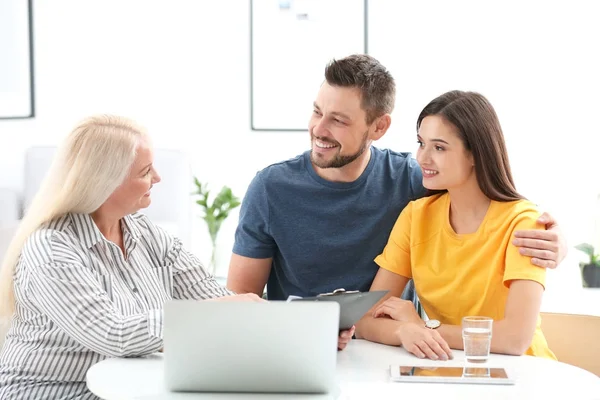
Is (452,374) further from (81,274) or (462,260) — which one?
(81,274)

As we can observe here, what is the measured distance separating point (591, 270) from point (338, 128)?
6.36 feet

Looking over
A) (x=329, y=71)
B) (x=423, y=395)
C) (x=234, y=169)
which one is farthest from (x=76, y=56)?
(x=423, y=395)

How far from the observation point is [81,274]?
1808mm

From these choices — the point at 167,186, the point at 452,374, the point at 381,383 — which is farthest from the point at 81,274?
the point at 167,186

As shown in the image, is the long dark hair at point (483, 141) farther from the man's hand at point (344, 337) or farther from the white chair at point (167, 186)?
the white chair at point (167, 186)

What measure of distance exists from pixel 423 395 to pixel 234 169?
298cm

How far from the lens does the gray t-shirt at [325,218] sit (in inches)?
100

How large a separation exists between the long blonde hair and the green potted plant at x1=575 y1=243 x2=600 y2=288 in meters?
2.64

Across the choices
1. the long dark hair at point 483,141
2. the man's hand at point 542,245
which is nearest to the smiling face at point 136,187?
the long dark hair at point 483,141

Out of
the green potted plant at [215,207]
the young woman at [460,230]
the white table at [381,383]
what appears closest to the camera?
the white table at [381,383]

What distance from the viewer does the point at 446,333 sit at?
196 cm

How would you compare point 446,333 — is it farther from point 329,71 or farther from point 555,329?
point 329,71

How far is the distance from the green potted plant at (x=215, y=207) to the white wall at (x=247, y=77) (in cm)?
9

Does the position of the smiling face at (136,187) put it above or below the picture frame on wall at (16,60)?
below
